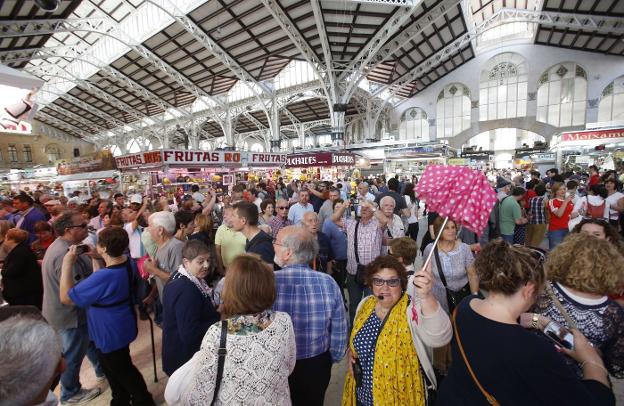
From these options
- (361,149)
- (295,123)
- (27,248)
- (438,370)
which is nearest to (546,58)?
(361,149)

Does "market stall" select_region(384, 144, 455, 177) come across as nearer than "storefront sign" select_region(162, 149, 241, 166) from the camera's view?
No

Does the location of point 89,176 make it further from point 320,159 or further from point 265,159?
point 320,159

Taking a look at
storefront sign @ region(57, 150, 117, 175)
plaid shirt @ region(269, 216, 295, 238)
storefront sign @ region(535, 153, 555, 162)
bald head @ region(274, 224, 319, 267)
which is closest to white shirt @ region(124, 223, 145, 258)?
plaid shirt @ region(269, 216, 295, 238)

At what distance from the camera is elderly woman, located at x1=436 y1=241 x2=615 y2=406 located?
0.95 m

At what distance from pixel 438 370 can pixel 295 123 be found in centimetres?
3163

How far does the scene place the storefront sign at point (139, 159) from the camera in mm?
8336

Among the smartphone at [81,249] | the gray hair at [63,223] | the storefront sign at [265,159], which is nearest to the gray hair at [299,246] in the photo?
the smartphone at [81,249]

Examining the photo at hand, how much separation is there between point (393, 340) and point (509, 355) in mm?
614

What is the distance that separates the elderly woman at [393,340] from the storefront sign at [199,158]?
8.15 m

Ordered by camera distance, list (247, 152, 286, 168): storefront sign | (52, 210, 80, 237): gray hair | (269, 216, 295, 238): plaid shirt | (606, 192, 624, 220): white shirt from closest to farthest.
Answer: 1. (52, 210, 80, 237): gray hair
2. (269, 216, 295, 238): plaid shirt
3. (606, 192, 624, 220): white shirt
4. (247, 152, 286, 168): storefront sign

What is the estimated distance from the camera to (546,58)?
22.9 metres

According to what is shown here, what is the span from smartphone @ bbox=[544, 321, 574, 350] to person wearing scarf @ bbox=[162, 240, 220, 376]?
1.79m

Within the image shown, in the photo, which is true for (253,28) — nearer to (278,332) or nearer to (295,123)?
(278,332)

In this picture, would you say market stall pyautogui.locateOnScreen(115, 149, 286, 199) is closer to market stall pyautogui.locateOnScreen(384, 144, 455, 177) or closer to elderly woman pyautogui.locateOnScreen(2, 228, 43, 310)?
elderly woman pyautogui.locateOnScreen(2, 228, 43, 310)
